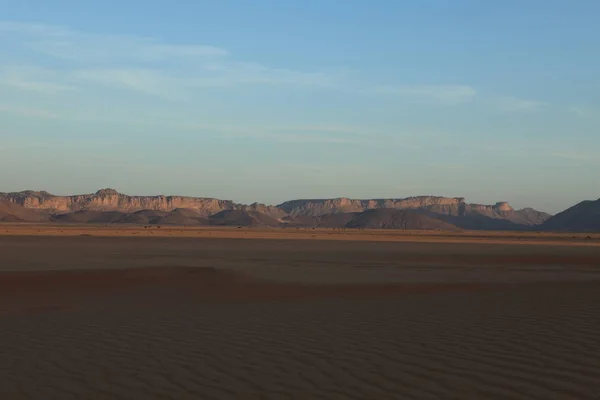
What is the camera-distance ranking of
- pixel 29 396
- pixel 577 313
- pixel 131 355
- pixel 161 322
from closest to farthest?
1. pixel 29 396
2. pixel 131 355
3. pixel 161 322
4. pixel 577 313

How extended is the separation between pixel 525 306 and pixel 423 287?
635 centimetres

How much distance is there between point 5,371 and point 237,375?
10.7ft

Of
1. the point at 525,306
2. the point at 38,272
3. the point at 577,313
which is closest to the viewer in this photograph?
the point at 577,313

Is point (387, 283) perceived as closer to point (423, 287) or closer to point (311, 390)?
point (423, 287)

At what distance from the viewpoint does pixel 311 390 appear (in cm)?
809

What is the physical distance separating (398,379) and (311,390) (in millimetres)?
1290

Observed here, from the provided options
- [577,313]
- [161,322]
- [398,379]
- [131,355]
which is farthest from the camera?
[577,313]

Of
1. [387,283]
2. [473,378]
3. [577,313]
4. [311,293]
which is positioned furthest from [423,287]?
[473,378]

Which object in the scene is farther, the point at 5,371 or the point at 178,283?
the point at 178,283

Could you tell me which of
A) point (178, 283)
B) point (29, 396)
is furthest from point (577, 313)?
point (178, 283)

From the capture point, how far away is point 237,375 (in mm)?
8883

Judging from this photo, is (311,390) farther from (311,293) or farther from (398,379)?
(311,293)

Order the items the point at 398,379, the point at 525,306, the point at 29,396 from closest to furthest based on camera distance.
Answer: the point at 29,396 < the point at 398,379 < the point at 525,306

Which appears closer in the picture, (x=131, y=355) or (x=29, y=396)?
(x=29, y=396)
